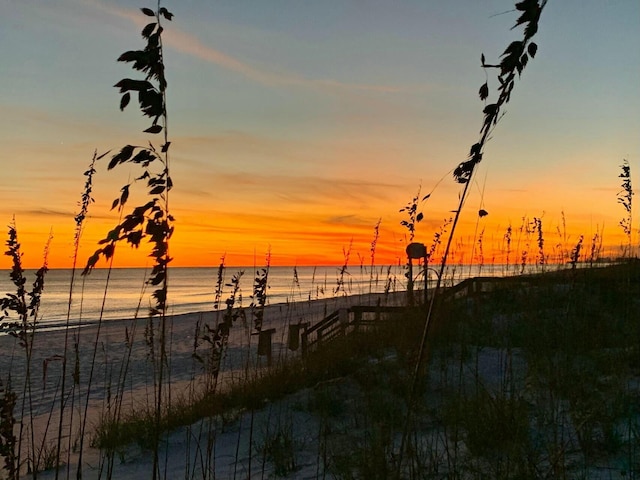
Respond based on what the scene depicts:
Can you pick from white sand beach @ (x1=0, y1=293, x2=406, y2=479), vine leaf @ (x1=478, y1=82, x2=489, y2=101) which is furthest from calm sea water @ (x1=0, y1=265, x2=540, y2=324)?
vine leaf @ (x1=478, y1=82, x2=489, y2=101)

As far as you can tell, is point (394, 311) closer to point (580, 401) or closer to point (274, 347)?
point (580, 401)

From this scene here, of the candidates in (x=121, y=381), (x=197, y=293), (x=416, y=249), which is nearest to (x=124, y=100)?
(x=416, y=249)

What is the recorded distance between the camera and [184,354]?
21.2 meters

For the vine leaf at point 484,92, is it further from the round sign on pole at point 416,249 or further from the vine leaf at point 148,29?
the round sign on pole at point 416,249

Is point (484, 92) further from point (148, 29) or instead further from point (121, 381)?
point (121, 381)

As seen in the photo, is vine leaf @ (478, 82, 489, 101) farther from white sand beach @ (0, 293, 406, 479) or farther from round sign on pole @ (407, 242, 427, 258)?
round sign on pole @ (407, 242, 427, 258)

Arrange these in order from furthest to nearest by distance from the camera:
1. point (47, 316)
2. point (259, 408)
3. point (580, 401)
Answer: point (47, 316) → point (259, 408) → point (580, 401)

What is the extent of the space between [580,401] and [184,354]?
18113mm

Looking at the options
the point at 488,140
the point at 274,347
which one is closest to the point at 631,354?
the point at 488,140

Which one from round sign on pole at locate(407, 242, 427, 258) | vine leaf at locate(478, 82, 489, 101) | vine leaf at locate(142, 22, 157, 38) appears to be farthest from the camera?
round sign on pole at locate(407, 242, 427, 258)

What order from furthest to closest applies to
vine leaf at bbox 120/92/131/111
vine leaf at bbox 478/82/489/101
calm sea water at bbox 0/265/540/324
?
calm sea water at bbox 0/265/540/324
vine leaf at bbox 120/92/131/111
vine leaf at bbox 478/82/489/101

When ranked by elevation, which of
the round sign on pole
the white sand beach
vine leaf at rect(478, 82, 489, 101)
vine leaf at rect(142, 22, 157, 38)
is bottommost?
the white sand beach

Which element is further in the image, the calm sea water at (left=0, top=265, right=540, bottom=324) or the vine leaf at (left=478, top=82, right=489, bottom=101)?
the calm sea water at (left=0, top=265, right=540, bottom=324)

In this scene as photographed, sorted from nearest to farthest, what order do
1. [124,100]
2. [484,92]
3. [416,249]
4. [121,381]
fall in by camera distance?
Answer: 1. [484,92]
2. [124,100]
3. [416,249]
4. [121,381]
